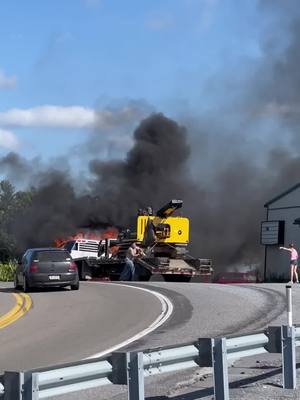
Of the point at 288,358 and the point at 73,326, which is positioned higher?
the point at 288,358

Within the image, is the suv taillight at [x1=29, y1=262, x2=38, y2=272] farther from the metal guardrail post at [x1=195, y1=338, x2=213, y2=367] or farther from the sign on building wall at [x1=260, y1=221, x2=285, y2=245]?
the sign on building wall at [x1=260, y1=221, x2=285, y2=245]

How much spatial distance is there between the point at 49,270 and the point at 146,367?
641 inches

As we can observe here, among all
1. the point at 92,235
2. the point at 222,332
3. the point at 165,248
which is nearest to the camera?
the point at 222,332

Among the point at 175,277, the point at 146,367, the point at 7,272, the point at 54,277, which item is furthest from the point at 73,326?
the point at 7,272

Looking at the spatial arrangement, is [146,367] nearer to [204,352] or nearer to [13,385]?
[204,352]

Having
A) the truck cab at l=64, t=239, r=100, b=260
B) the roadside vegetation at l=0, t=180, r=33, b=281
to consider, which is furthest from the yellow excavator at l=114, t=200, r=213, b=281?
the roadside vegetation at l=0, t=180, r=33, b=281

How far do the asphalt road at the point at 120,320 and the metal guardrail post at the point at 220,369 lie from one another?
2.97ft

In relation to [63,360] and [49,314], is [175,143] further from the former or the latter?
[63,360]

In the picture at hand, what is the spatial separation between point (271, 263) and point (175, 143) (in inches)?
497

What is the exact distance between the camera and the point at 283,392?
6.80 meters

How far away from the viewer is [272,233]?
128 ft

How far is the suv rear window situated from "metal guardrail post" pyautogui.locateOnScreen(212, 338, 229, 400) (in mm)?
16139

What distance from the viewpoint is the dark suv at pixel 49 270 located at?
2166 centimetres

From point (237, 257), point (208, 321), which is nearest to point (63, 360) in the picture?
point (208, 321)
